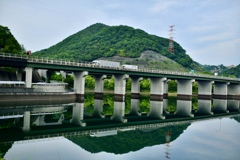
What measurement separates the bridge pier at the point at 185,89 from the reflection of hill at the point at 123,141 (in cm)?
7280

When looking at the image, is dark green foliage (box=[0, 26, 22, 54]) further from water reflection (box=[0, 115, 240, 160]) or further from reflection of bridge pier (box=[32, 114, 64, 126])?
water reflection (box=[0, 115, 240, 160])

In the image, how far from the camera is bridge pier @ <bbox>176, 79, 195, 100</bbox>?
107188 millimetres

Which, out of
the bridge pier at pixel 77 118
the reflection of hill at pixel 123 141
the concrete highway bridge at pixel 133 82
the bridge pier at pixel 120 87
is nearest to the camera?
the reflection of hill at pixel 123 141

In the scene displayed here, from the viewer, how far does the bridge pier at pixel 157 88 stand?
9806 centimetres

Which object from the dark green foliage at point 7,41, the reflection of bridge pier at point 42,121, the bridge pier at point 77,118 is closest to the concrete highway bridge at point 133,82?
the bridge pier at point 77,118

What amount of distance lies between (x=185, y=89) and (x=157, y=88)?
1723 cm

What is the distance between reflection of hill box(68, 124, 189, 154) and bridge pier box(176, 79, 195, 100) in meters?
72.8

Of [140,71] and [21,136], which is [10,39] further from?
[21,136]

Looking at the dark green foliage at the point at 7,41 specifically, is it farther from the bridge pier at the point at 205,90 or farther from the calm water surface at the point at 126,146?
the bridge pier at the point at 205,90

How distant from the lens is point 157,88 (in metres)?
100

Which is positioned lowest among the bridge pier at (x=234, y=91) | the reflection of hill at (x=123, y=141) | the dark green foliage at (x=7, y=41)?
the reflection of hill at (x=123, y=141)

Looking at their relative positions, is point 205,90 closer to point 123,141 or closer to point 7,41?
point 7,41

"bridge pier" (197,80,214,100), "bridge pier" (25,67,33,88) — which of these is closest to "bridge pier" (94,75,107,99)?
"bridge pier" (25,67,33,88)

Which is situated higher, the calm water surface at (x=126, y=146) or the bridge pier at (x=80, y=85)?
the bridge pier at (x=80, y=85)
